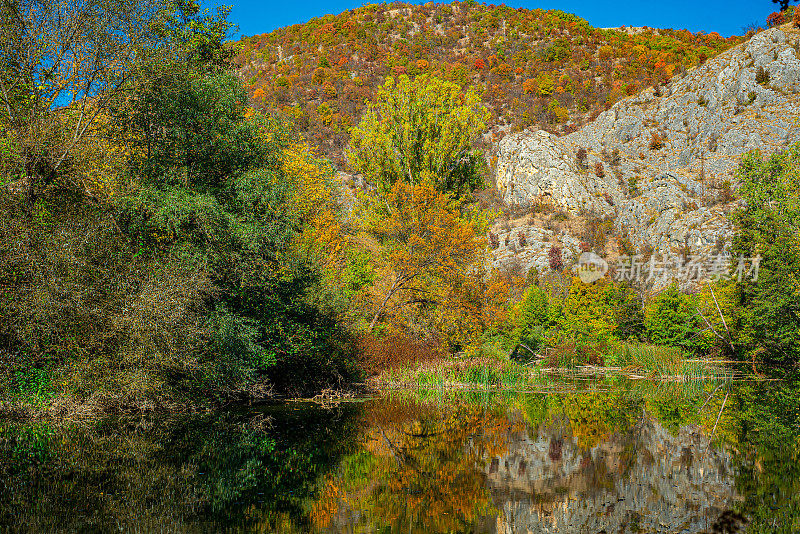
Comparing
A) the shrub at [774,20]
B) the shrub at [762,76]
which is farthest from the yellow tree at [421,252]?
the shrub at [774,20]

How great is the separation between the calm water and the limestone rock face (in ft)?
143

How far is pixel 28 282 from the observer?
13055 millimetres

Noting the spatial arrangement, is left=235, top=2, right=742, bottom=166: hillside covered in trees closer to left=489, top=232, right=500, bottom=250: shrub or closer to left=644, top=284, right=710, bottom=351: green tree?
left=489, top=232, right=500, bottom=250: shrub

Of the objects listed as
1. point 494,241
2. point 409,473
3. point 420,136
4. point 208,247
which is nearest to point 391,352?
point 208,247

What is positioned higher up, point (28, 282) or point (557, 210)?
point (557, 210)

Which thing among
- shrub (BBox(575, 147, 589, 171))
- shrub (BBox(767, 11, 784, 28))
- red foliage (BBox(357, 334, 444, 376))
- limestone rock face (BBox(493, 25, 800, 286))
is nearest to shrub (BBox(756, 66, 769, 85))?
limestone rock face (BBox(493, 25, 800, 286))

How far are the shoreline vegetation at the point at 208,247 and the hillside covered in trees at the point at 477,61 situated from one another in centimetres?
4360

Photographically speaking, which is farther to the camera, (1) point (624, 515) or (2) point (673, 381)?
(2) point (673, 381)

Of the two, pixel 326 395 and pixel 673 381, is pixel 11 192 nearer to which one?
pixel 326 395

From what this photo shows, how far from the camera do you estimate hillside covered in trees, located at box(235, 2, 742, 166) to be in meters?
78.6

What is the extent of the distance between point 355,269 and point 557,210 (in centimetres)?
4746

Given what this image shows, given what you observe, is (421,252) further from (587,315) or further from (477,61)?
(477,61)

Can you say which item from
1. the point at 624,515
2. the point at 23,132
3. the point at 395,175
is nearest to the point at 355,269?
the point at 395,175

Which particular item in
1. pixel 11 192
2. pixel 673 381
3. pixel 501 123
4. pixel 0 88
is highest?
pixel 501 123
